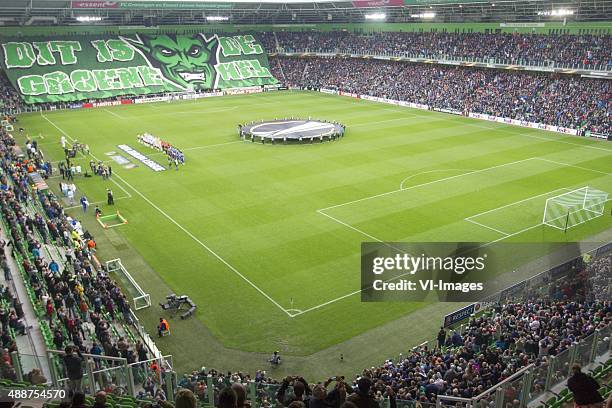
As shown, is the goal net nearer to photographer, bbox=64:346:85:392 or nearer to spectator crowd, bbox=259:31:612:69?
photographer, bbox=64:346:85:392

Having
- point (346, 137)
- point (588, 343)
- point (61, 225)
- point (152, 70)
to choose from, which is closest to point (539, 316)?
point (588, 343)

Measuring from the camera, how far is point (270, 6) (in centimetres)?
8481

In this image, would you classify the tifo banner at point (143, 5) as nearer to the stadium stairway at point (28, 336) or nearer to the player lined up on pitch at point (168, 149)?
the player lined up on pitch at point (168, 149)

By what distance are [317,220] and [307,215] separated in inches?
39.9

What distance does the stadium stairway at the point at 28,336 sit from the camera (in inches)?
486

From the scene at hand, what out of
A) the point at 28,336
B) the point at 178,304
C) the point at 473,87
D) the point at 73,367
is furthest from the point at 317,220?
the point at 473,87

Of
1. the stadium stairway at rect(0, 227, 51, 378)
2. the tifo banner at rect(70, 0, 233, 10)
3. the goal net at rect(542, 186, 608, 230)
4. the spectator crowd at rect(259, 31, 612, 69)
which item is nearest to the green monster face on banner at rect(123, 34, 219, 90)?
the tifo banner at rect(70, 0, 233, 10)

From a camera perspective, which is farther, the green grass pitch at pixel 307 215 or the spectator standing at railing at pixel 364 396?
the green grass pitch at pixel 307 215

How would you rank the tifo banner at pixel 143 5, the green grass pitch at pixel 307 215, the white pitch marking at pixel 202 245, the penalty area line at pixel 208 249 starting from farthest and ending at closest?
the tifo banner at pixel 143 5 → the white pitch marking at pixel 202 245 → the penalty area line at pixel 208 249 → the green grass pitch at pixel 307 215

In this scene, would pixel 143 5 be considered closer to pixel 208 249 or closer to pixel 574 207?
pixel 208 249

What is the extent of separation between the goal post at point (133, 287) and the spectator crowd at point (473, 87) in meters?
45.9

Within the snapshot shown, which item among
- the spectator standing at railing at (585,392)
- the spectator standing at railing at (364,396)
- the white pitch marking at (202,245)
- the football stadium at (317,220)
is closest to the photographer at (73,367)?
the football stadium at (317,220)

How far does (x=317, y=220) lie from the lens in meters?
30.6

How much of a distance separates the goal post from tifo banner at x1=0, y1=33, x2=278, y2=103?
52.0 meters
